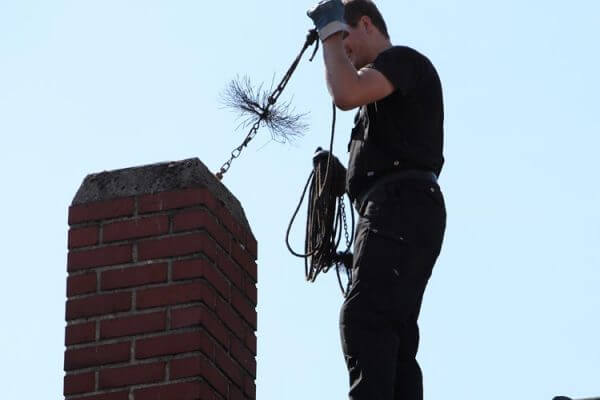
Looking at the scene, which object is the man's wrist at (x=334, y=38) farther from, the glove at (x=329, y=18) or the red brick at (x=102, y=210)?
the red brick at (x=102, y=210)

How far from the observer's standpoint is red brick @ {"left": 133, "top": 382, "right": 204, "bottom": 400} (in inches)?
211

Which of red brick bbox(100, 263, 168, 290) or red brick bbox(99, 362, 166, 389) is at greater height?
red brick bbox(100, 263, 168, 290)

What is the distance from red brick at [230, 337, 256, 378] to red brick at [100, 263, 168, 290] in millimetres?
416

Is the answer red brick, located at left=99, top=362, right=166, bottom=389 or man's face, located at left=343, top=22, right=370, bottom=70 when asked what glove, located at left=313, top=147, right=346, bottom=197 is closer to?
man's face, located at left=343, top=22, right=370, bottom=70

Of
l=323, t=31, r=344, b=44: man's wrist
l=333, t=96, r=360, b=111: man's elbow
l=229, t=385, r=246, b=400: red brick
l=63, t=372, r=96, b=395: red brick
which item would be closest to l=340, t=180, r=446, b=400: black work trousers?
l=333, t=96, r=360, b=111: man's elbow

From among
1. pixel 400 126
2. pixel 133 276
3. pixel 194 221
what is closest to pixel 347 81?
pixel 400 126

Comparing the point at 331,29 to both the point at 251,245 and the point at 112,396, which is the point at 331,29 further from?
the point at 112,396

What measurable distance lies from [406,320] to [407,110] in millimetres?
739

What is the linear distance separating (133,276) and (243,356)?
58 centimetres

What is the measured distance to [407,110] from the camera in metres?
5.44

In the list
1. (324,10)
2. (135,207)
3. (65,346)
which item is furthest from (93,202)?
(324,10)

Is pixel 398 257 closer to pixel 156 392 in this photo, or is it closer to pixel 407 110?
pixel 407 110

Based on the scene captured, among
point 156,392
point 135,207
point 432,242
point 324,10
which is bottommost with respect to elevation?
point 156,392

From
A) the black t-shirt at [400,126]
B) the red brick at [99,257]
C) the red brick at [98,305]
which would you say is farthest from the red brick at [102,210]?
the black t-shirt at [400,126]
